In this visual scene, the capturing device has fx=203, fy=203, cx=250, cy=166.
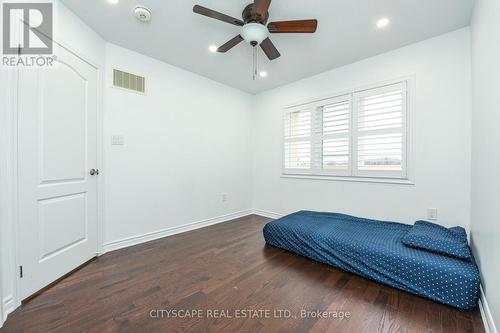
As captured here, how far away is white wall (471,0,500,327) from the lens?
4.09ft

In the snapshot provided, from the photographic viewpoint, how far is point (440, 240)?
1852 millimetres

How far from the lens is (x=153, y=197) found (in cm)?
296

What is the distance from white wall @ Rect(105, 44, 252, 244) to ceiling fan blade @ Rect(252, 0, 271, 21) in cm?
184

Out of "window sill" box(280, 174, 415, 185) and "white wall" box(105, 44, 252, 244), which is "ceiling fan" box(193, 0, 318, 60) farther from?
"window sill" box(280, 174, 415, 185)

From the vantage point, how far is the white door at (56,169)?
1.66m

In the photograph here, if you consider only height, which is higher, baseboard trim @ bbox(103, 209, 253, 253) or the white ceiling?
the white ceiling

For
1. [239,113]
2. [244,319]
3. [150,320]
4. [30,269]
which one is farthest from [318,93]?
[30,269]

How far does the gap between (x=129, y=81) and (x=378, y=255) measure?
3.54 m

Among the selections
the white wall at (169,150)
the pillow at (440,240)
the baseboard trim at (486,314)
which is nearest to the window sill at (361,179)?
the pillow at (440,240)

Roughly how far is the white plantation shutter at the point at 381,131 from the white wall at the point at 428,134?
157 millimetres

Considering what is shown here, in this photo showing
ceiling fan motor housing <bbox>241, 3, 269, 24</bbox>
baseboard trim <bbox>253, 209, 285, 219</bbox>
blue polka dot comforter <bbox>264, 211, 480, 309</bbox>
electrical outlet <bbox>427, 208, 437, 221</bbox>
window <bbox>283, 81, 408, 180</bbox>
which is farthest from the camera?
baseboard trim <bbox>253, 209, 285, 219</bbox>

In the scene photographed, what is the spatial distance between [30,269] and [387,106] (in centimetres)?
420

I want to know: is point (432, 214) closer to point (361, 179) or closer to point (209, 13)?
point (361, 179)

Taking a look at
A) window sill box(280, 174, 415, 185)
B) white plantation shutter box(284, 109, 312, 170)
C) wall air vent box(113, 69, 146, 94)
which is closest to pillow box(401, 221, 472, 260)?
window sill box(280, 174, 415, 185)
